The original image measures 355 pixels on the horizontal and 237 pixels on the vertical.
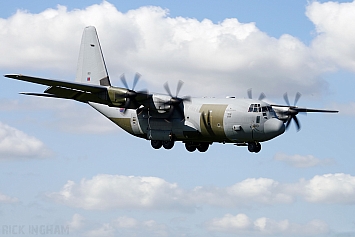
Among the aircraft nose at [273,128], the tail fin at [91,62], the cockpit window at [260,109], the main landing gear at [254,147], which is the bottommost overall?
the main landing gear at [254,147]

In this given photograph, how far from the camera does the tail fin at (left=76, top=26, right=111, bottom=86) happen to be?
4616 cm

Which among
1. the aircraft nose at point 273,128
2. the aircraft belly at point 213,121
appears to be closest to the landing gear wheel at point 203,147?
the aircraft belly at point 213,121

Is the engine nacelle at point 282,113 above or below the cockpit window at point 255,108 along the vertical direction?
above

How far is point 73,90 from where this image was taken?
40531 mm

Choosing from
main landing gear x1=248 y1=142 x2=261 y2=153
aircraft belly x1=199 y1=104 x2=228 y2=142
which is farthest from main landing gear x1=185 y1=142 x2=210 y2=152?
main landing gear x1=248 y1=142 x2=261 y2=153

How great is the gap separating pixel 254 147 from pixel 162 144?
6.41 m

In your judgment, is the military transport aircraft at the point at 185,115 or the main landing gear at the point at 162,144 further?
the main landing gear at the point at 162,144

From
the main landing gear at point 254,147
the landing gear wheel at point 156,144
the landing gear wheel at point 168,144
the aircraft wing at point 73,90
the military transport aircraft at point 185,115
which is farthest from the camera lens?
the landing gear wheel at point 156,144

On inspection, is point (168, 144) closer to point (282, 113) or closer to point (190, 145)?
point (190, 145)

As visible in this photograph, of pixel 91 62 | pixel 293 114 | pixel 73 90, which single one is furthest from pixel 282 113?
pixel 91 62

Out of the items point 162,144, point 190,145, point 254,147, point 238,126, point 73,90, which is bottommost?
point 254,147

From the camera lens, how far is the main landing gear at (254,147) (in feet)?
131

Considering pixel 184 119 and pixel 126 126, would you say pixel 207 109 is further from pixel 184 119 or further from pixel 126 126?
pixel 126 126

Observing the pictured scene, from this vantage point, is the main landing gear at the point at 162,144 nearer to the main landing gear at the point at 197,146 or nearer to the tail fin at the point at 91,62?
the main landing gear at the point at 197,146
